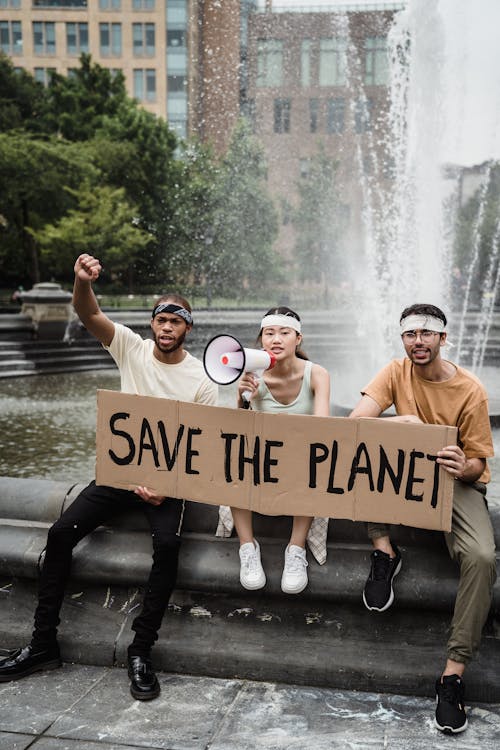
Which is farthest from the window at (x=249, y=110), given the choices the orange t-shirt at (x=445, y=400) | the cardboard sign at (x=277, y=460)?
the cardboard sign at (x=277, y=460)

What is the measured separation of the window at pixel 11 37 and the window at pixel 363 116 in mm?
29486

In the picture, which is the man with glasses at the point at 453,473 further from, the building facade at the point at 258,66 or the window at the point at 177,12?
the window at the point at 177,12

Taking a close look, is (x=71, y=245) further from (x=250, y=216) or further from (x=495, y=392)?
(x=495, y=392)

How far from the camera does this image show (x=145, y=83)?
67.0 m

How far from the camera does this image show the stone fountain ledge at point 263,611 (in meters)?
3.46

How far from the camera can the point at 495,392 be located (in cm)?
1060

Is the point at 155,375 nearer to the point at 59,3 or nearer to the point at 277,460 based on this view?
the point at 277,460

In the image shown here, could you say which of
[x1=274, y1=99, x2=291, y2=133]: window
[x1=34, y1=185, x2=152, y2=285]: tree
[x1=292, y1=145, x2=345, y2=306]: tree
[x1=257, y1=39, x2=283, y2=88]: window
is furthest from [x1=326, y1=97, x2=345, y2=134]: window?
[x1=34, y1=185, x2=152, y2=285]: tree

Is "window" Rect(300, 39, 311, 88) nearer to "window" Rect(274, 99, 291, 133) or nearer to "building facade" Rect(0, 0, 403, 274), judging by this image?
"building facade" Rect(0, 0, 403, 274)

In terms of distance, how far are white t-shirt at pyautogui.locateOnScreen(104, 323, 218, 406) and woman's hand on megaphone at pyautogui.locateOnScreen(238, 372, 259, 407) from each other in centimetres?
44

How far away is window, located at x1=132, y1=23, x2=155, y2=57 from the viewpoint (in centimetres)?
6625

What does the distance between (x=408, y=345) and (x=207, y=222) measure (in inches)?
1518

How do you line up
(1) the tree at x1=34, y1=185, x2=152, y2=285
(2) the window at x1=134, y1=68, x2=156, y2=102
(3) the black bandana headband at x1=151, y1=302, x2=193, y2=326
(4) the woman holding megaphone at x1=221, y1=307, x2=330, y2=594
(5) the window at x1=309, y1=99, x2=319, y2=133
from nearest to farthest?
(4) the woman holding megaphone at x1=221, y1=307, x2=330, y2=594 → (3) the black bandana headband at x1=151, y1=302, x2=193, y2=326 → (1) the tree at x1=34, y1=185, x2=152, y2=285 → (5) the window at x1=309, y1=99, x2=319, y2=133 → (2) the window at x1=134, y1=68, x2=156, y2=102

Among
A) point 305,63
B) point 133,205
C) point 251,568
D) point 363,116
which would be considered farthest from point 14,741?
point 363,116
